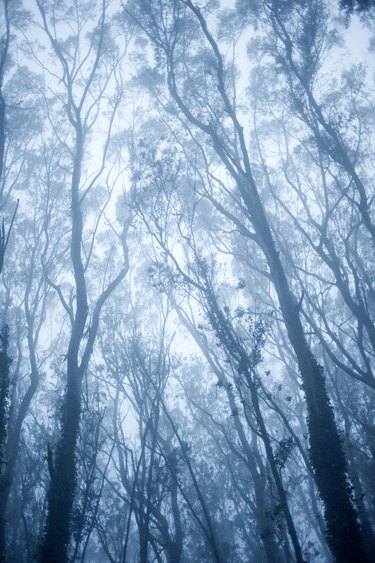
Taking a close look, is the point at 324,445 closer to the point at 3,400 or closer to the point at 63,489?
the point at 63,489

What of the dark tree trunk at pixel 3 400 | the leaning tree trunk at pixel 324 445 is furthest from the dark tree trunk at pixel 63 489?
the leaning tree trunk at pixel 324 445

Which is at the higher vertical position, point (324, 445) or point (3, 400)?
point (3, 400)

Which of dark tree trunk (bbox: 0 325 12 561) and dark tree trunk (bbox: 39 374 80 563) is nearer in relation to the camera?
dark tree trunk (bbox: 39 374 80 563)

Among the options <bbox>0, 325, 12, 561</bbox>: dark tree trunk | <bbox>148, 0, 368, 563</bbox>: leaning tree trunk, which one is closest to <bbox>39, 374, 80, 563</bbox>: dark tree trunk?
<bbox>0, 325, 12, 561</bbox>: dark tree trunk

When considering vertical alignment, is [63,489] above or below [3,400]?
below

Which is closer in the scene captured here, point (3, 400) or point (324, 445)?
point (324, 445)

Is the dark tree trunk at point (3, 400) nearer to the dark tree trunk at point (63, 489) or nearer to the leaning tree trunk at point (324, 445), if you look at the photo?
the dark tree trunk at point (63, 489)

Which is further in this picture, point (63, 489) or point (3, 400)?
point (3, 400)

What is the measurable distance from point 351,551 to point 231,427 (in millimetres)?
17725

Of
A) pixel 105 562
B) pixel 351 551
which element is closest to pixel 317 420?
pixel 351 551

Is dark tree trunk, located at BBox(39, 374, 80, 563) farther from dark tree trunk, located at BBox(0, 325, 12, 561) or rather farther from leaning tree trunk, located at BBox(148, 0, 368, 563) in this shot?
leaning tree trunk, located at BBox(148, 0, 368, 563)

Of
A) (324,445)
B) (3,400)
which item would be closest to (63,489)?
(3,400)

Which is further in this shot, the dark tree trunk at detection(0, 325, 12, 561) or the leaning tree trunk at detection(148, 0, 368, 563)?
the dark tree trunk at detection(0, 325, 12, 561)

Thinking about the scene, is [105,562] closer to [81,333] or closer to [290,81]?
[81,333]
